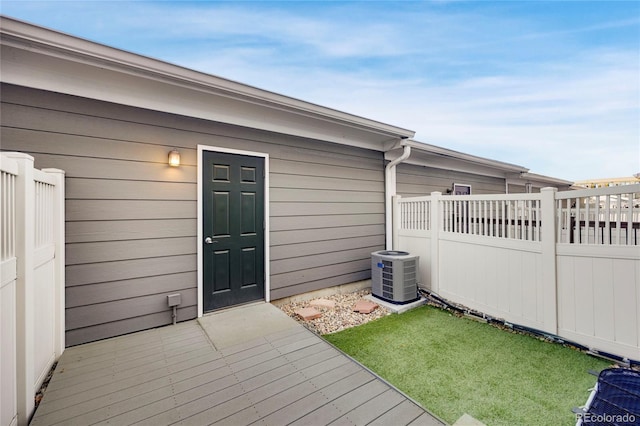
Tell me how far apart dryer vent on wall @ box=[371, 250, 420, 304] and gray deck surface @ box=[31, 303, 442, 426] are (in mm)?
1637

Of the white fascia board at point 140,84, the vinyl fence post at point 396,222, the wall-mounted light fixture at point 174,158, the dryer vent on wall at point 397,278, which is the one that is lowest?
the dryer vent on wall at point 397,278

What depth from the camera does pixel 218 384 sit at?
1.92 m

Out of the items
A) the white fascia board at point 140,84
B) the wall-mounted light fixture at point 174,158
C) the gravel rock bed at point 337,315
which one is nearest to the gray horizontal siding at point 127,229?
the wall-mounted light fixture at point 174,158

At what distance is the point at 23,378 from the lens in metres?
1.55

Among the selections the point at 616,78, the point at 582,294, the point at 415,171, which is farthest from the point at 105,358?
the point at 616,78

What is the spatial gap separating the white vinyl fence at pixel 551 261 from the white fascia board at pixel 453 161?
1337 millimetres

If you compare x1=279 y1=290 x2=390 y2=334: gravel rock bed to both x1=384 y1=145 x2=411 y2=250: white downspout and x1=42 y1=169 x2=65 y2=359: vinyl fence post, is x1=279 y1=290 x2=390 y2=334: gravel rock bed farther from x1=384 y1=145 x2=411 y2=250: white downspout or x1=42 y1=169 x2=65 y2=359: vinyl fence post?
x1=42 y1=169 x2=65 y2=359: vinyl fence post

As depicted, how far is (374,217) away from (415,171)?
1798 mm

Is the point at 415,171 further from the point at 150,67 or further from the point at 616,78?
the point at 150,67

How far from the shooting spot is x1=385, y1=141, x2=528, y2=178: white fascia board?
4.91 meters

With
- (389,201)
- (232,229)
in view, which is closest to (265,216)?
(232,229)

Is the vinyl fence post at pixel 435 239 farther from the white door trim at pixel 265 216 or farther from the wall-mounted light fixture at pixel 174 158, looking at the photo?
the wall-mounted light fixture at pixel 174 158

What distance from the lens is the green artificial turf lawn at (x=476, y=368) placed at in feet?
5.90

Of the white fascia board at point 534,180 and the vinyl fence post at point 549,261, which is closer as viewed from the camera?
the vinyl fence post at point 549,261
